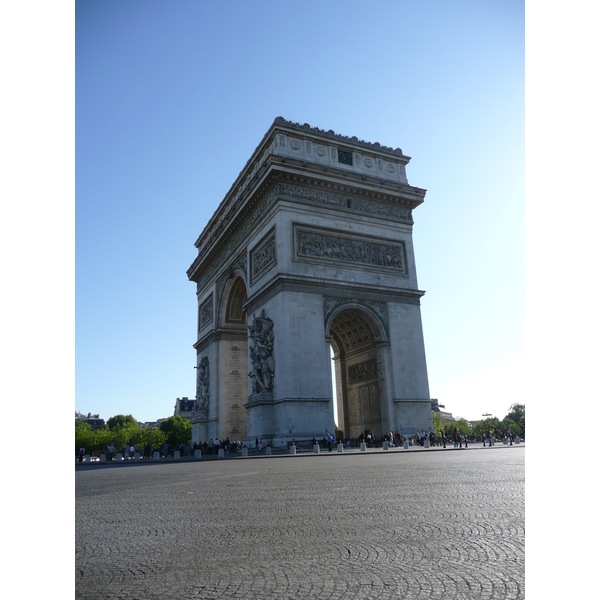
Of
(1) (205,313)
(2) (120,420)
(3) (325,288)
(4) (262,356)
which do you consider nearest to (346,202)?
(3) (325,288)

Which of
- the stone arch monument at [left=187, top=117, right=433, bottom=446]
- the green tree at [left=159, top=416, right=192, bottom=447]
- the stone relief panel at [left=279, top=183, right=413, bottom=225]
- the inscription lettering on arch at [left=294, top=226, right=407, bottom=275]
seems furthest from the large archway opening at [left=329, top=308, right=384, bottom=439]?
the green tree at [left=159, top=416, right=192, bottom=447]

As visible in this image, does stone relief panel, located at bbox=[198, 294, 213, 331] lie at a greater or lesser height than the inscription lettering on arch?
lesser

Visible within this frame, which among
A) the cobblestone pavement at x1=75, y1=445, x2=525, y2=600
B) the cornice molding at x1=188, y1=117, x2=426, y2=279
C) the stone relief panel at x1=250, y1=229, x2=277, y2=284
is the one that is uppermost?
the cornice molding at x1=188, y1=117, x2=426, y2=279

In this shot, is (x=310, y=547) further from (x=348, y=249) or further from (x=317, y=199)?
(x=317, y=199)

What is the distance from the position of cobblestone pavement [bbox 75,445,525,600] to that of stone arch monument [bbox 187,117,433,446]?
19438 millimetres

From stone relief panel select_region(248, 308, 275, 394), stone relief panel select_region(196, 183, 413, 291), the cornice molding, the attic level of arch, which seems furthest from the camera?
the cornice molding

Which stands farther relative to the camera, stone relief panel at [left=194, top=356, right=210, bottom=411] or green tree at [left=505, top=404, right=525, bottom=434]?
green tree at [left=505, top=404, right=525, bottom=434]

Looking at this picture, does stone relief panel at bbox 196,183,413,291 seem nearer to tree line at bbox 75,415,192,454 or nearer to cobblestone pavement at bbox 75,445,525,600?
cobblestone pavement at bbox 75,445,525,600

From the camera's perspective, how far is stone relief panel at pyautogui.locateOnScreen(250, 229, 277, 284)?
2850 cm

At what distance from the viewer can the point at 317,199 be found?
95.9ft

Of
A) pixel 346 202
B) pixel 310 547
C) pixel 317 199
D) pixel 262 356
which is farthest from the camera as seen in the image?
pixel 346 202

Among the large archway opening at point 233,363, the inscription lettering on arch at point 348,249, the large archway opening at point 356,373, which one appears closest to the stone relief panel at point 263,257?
the inscription lettering on arch at point 348,249

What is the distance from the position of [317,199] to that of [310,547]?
88.1 ft

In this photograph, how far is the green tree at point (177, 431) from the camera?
84.2 meters
